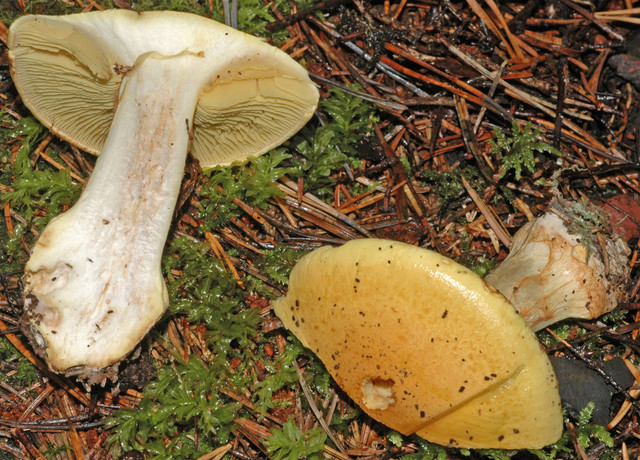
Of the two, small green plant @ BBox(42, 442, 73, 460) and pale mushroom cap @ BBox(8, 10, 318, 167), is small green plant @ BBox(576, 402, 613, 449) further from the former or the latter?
small green plant @ BBox(42, 442, 73, 460)

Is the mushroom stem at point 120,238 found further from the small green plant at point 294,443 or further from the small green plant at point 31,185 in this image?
the small green plant at point 294,443

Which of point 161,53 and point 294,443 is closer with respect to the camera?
point 161,53

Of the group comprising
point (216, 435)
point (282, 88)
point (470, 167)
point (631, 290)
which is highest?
point (282, 88)

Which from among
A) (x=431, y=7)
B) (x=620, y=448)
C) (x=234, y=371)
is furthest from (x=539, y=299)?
(x=431, y=7)

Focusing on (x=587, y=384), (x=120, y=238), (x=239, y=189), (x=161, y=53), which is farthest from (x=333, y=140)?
(x=587, y=384)

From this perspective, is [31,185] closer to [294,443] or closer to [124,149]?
[124,149]

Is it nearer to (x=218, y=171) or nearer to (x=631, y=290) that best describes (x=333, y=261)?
(x=218, y=171)

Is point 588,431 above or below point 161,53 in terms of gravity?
below
